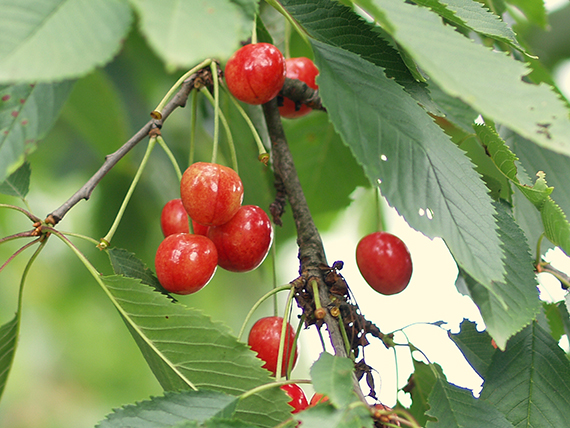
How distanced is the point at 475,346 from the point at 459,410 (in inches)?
7.2

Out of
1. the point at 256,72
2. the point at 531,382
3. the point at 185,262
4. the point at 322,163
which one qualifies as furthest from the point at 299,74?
the point at 531,382

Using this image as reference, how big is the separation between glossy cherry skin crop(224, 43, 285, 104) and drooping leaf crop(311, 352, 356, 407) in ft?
1.41

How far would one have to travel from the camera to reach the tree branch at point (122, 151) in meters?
0.72

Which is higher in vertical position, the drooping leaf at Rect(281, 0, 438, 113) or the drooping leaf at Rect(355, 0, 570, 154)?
the drooping leaf at Rect(281, 0, 438, 113)

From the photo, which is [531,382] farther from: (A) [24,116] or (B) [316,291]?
(A) [24,116]

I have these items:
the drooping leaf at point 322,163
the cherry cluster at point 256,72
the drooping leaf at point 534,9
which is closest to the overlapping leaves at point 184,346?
the cherry cluster at point 256,72

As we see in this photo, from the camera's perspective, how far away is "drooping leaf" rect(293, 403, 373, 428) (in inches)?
18.9

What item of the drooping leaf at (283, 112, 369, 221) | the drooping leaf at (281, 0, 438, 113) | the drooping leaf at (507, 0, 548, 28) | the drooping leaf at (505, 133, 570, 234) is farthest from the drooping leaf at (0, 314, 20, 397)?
the drooping leaf at (507, 0, 548, 28)

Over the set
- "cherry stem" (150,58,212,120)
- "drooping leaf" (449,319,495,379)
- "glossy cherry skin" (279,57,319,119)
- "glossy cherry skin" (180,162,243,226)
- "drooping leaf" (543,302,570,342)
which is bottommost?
"drooping leaf" (449,319,495,379)

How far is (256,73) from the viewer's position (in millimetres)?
792

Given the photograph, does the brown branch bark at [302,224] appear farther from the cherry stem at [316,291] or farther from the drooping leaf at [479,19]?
the drooping leaf at [479,19]

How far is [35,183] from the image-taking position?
157 cm

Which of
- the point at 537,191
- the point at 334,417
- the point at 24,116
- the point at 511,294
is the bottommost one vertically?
the point at 334,417

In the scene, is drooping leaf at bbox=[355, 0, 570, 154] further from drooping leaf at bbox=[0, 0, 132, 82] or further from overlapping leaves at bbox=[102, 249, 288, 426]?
overlapping leaves at bbox=[102, 249, 288, 426]
